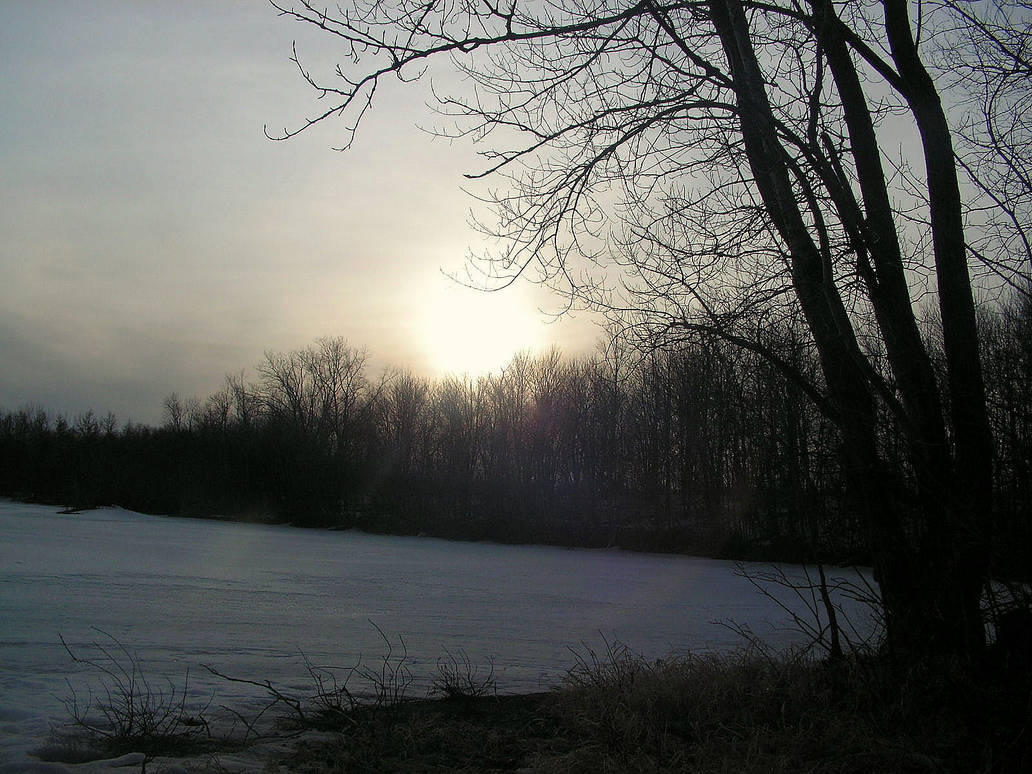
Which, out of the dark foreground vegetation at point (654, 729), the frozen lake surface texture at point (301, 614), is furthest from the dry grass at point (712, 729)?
the frozen lake surface texture at point (301, 614)

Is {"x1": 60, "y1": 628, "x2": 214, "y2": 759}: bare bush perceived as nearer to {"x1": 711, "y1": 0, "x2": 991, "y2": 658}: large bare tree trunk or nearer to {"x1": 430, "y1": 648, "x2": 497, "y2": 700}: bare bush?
{"x1": 430, "y1": 648, "x2": 497, "y2": 700}: bare bush

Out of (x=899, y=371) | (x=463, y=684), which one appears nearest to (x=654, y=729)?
(x=463, y=684)

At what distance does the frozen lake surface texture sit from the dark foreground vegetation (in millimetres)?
783

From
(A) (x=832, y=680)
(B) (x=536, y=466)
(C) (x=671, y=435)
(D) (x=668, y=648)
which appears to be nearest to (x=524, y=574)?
(D) (x=668, y=648)

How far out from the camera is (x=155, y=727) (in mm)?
4078

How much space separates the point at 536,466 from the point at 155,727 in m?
36.2

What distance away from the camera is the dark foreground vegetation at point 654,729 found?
3713mm

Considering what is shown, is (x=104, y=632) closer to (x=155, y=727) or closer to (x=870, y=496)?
(x=155, y=727)

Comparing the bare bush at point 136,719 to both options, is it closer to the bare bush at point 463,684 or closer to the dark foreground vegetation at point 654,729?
the dark foreground vegetation at point 654,729

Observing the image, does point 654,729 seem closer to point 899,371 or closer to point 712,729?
point 712,729

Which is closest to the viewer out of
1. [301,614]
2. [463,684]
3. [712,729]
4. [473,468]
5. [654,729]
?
[654,729]

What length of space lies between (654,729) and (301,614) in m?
7.24

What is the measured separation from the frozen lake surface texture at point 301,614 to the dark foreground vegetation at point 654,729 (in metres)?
0.78

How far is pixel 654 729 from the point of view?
4.23 meters
